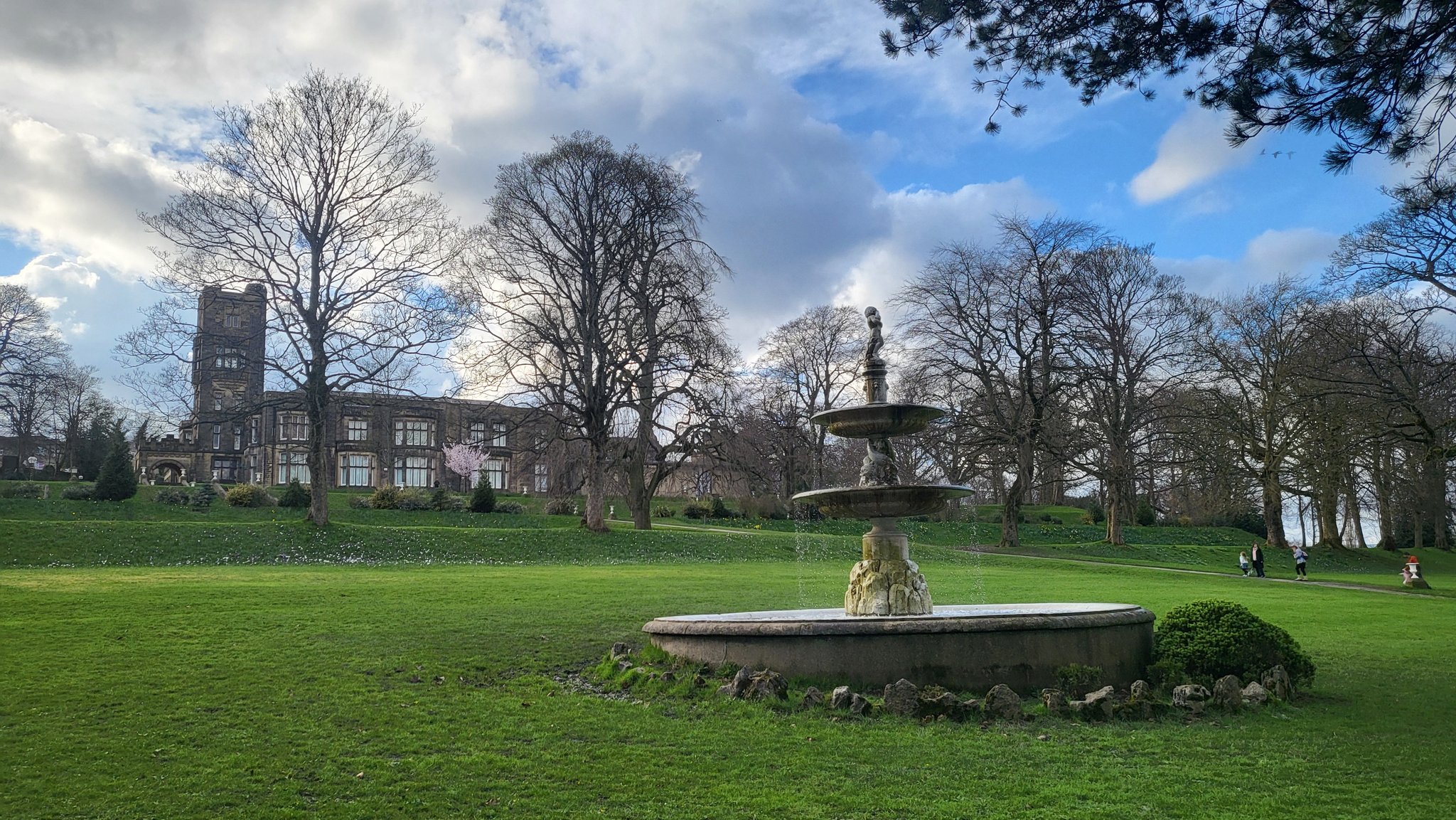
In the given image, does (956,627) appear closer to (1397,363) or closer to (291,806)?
(291,806)

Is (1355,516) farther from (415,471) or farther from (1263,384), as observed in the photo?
(415,471)

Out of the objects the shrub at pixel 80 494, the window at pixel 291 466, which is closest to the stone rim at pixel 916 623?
the shrub at pixel 80 494

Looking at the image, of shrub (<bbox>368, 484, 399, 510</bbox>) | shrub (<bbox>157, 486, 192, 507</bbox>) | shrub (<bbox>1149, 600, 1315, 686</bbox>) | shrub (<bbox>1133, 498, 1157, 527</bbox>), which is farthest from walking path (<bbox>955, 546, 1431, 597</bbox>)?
shrub (<bbox>157, 486, 192, 507</bbox>)

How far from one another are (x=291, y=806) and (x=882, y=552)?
23.6 ft

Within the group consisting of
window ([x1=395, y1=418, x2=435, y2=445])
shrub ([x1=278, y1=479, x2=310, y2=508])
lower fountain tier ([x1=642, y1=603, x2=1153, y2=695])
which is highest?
window ([x1=395, y1=418, x2=435, y2=445])

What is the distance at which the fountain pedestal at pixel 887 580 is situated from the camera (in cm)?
1152

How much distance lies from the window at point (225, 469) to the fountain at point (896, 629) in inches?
2818

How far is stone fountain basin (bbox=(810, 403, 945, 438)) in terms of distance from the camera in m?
12.0

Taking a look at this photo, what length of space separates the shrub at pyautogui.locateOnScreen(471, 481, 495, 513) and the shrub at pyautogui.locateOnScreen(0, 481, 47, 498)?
17038 millimetres

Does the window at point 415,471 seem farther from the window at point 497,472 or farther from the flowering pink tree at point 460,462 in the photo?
the flowering pink tree at point 460,462

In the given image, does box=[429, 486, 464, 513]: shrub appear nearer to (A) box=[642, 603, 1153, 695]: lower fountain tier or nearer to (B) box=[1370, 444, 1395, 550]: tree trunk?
(B) box=[1370, 444, 1395, 550]: tree trunk

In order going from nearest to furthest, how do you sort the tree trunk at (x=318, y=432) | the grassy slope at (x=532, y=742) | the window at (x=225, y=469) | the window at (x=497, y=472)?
the grassy slope at (x=532, y=742) < the tree trunk at (x=318, y=432) < the window at (x=225, y=469) < the window at (x=497, y=472)

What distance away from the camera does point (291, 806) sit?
641 cm

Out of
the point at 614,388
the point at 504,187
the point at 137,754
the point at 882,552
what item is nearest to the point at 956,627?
the point at 882,552
